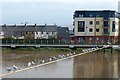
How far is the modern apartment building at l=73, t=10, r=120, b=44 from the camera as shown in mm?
30391

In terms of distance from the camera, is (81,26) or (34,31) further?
(34,31)

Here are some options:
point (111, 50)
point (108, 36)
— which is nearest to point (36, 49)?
point (111, 50)

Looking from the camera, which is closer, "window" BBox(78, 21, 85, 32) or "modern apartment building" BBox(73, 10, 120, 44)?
"modern apartment building" BBox(73, 10, 120, 44)

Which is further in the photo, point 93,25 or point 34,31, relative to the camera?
point 34,31

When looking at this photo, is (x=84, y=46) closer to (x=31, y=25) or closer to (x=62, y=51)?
(x=62, y=51)

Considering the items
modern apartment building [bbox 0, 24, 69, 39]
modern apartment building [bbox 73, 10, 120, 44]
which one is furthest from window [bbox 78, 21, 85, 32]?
modern apartment building [bbox 0, 24, 69, 39]

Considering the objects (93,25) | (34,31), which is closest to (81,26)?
(93,25)

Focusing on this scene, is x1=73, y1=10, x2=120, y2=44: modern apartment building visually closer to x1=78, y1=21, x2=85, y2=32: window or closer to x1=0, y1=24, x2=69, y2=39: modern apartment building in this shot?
x1=78, y1=21, x2=85, y2=32: window

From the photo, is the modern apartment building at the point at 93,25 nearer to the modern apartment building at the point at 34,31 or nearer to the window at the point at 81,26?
the window at the point at 81,26

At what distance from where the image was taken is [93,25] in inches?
1208

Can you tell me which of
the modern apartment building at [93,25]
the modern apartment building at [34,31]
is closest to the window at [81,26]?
the modern apartment building at [93,25]

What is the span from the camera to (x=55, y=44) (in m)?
A: 26.3

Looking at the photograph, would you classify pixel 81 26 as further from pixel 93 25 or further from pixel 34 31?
pixel 34 31

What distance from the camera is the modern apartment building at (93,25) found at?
99.7 ft
